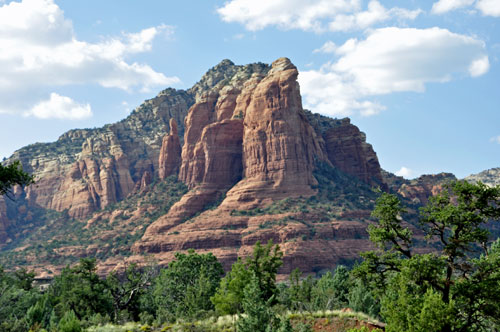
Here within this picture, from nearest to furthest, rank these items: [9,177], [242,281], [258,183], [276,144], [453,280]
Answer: [9,177] < [453,280] < [242,281] < [258,183] < [276,144]

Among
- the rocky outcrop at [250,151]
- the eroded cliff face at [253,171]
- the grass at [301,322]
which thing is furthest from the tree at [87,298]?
the rocky outcrop at [250,151]

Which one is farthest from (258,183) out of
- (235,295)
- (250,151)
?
(235,295)

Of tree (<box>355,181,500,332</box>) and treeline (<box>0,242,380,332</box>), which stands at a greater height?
tree (<box>355,181,500,332</box>)

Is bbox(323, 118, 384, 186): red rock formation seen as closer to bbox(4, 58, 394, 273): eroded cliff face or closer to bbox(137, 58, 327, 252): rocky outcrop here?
bbox(4, 58, 394, 273): eroded cliff face

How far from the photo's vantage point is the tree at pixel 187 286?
190ft

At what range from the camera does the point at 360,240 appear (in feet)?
450

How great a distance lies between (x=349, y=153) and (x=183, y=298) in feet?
450

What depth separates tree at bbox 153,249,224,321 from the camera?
57.8 m

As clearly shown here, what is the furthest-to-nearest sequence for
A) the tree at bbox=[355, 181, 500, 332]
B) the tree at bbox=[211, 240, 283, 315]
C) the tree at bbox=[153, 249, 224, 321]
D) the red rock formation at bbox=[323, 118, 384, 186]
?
the red rock formation at bbox=[323, 118, 384, 186] → the tree at bbox=[153, 249, 224, 321] → the tree at bbox=[211, 240, 283, 315] → the tree at bbox=[355, 181, 500, 332]

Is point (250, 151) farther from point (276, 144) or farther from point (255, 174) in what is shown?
point (276, 144)

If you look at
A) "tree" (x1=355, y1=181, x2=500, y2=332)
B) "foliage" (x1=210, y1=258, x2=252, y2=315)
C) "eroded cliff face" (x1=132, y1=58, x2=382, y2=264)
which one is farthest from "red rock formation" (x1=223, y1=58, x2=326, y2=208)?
"tree" (x1=355, y1=181, x2=500, y2=332)

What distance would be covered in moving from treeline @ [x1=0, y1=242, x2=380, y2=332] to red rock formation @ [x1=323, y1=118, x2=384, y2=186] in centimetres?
11642

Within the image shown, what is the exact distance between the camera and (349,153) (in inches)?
7510

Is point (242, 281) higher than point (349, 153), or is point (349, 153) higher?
point (349, 153)
